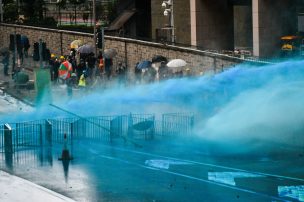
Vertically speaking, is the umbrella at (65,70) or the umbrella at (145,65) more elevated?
the umbrella at (145,65)

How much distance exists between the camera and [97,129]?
35.8 m

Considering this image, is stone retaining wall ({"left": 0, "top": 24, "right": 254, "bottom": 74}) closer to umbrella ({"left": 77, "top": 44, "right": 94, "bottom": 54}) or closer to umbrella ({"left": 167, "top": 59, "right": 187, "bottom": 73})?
umbrella ({"left": 167, "top": 59, "right": 187, "bottom": 73})

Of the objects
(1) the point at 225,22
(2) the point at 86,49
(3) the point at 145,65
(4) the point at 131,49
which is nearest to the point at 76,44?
(2) the point at 86,49

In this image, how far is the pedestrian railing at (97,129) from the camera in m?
34.6

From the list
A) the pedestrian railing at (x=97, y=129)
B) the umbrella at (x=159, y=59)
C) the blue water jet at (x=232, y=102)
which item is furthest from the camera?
the umbrella at (x=159, y=59)

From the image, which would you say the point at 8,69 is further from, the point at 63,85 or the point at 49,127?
the point at 49,127

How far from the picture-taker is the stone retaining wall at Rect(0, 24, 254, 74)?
4294 centimetres

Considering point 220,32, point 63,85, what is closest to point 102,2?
point 220,32

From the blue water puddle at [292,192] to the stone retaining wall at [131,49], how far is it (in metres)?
14.3

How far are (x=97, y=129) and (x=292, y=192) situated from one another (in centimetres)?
1188

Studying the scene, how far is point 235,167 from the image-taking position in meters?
29.3

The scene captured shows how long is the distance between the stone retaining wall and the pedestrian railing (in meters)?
6.09

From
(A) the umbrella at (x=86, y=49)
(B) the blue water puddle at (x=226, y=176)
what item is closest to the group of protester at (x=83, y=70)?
(A) the umbrella at (x=86, y=49)

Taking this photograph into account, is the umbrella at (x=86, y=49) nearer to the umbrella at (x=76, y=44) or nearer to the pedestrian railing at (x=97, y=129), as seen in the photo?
the umbrella at (x=76, y=44)
